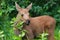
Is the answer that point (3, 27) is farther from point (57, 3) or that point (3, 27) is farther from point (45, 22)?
point (57, 3)

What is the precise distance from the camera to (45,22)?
10.1 metres

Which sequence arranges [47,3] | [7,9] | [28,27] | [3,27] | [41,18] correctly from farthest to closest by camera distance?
[47,3] → [7,9] → [41,18] → [28,27] → [3,27]

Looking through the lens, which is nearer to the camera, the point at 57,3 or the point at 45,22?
the point at 45,22

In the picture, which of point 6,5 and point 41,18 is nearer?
point 41,18

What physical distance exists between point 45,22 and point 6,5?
7.45 feet

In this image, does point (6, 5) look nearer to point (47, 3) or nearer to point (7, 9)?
point (7, 9)

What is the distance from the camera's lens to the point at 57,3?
12328 mm

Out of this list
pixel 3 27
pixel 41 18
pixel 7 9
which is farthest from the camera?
pixel 7 9

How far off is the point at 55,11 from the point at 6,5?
1.98 meters

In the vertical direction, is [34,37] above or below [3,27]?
below

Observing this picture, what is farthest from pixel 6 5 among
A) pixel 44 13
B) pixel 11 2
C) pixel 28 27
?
pixel 28 27

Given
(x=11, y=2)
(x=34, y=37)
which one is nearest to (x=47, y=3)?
(x=11, y=2)

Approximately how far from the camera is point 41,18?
10.3m

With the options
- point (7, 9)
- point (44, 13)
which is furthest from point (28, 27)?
point (44, 13)
